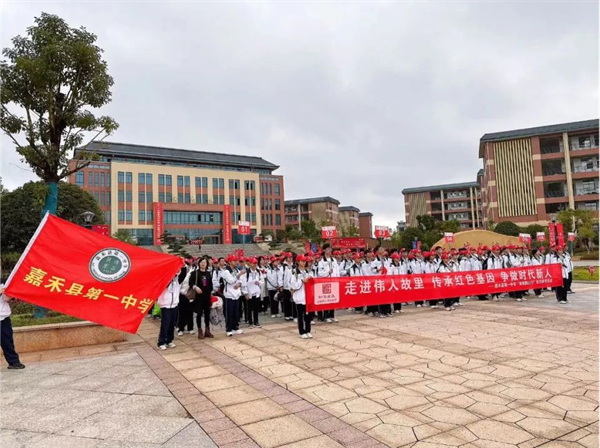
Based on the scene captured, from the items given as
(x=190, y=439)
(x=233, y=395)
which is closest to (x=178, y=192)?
(x=233, y=395)

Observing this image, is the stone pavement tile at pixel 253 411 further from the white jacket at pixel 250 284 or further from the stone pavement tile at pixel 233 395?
the white jacket at pixel 250 284

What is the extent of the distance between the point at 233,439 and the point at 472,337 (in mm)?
5802

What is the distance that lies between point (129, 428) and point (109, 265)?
321 cm

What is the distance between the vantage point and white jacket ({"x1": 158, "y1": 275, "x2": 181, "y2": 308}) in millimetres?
7914

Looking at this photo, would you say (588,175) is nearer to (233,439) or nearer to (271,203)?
(271,203)

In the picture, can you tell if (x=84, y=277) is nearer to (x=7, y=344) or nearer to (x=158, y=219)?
(x=7, y=344)

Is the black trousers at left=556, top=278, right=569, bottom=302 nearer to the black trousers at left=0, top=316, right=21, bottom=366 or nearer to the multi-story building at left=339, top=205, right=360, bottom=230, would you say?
the black trousers at left=0, top=316, right=21, bottom=366

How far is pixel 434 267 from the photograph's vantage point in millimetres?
13305

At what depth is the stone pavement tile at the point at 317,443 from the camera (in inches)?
141

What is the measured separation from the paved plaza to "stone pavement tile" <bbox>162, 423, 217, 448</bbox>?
0.06 ft

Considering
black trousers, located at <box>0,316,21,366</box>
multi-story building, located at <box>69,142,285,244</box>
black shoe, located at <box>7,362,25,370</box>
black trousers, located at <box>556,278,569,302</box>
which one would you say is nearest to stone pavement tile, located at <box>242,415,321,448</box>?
black shoe, located at <box>7,362,25,370</box>

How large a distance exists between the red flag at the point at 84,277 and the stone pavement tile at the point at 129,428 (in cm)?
222

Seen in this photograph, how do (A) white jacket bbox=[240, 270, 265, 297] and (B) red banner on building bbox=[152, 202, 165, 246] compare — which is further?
(B) red banner on building bbox=[152, 202, 165, 246]

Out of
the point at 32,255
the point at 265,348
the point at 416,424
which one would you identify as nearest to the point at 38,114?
the point at 32,255
